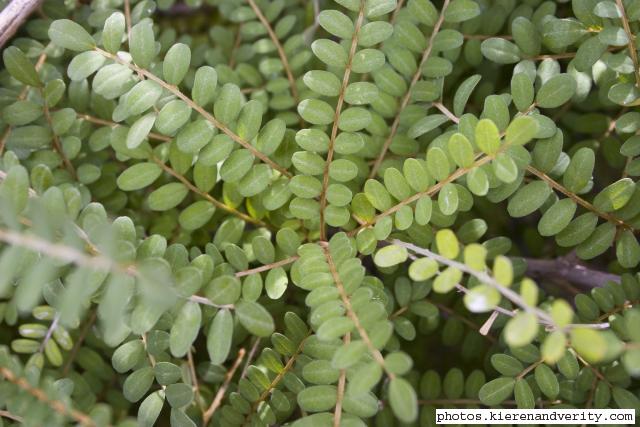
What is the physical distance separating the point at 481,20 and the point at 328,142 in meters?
0.53

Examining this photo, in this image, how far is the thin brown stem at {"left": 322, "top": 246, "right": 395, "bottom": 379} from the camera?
994mm

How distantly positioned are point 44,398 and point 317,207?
0.60m

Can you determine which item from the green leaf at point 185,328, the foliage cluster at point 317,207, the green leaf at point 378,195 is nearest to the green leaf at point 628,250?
the foliage cluster at point 317,207

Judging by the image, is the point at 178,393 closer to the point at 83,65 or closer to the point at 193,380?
the point at 193,380

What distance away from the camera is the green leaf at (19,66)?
1337mm

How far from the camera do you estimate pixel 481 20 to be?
1.51m

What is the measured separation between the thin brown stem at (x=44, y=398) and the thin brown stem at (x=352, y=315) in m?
0.44

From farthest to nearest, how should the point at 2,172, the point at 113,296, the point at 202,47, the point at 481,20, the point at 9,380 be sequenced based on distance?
1. the point at 202,47
2. the point at 481,20
3. the point at 2,172
4. the point at 9,380
5. the point at 113,296

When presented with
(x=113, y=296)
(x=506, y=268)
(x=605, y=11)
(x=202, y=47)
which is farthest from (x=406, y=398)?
(x=202, y=47)

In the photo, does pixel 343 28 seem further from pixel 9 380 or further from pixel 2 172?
pixel 9 380

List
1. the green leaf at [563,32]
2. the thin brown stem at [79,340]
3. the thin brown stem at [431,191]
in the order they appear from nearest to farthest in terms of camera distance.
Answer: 1. the thin brown stem at [431,191]
2. the green leaf at [563,32]
3. the thin brown stem at [79,340]

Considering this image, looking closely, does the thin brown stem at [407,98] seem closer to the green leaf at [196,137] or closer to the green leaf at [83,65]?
the green leaf at [196,137]

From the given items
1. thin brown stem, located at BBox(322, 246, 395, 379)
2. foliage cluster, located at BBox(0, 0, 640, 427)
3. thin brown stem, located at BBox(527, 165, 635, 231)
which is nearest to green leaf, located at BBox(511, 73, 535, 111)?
foliage cluster, located at BBox(0, 0, 640, 427)

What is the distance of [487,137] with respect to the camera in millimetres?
1077
